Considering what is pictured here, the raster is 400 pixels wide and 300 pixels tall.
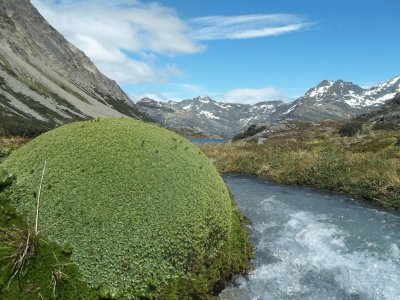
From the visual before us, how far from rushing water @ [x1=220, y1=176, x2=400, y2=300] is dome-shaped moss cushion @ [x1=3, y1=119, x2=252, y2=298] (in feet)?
3.96

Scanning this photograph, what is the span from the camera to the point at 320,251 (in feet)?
47.6

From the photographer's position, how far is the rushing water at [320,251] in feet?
37.9

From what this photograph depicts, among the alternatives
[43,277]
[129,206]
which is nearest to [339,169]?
[129,206]

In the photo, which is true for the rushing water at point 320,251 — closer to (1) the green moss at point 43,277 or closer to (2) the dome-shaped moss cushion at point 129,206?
(2) the dome-shaped moss cushion at point 129,206

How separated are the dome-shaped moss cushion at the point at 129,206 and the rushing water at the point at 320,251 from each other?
1.21 metres

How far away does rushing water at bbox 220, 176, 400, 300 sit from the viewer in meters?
11.6

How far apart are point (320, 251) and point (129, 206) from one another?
779 cm

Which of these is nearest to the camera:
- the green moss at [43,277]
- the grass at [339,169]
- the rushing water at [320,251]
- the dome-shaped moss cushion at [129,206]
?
the green moss at [43,277]

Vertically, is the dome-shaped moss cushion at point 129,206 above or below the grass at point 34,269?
above

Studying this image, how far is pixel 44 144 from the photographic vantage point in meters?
12.2

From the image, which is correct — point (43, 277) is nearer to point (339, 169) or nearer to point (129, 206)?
point (129, 206)

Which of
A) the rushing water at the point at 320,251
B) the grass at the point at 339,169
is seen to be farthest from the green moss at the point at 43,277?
the grass at the point at 339,169

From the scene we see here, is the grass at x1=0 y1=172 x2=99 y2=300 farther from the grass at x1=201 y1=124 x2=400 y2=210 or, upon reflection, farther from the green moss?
the grass at x1=201 y1=124 x2=400 y2=210

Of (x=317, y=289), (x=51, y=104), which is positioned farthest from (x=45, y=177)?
(x=51, y=104)
